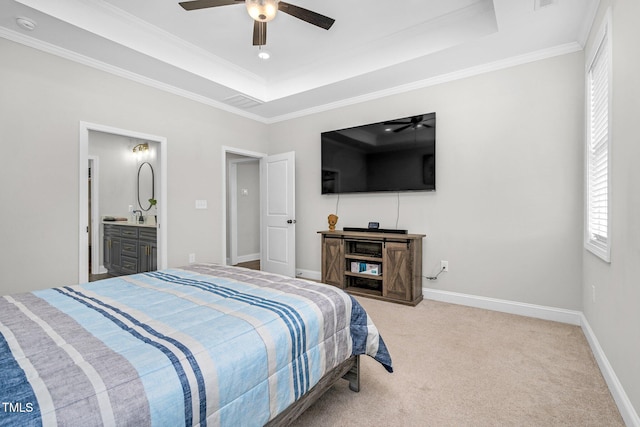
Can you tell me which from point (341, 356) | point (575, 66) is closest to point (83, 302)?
point (341, 356)

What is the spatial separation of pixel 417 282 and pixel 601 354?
1673 mm

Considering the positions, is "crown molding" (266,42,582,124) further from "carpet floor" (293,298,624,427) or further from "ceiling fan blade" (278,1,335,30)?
"carpet floor" (293,298,624,427)

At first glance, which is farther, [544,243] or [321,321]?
[544,243]

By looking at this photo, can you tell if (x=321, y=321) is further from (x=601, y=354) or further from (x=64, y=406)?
(x=601, y=354)

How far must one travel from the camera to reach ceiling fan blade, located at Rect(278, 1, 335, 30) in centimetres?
223

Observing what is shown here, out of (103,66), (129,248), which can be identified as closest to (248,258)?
(129,248)

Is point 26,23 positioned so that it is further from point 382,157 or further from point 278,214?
point 382,157

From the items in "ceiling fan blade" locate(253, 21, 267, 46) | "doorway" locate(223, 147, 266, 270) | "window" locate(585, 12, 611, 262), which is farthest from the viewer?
"doorway" locate(223, 147, 266, 270)

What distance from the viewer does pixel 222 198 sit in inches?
174

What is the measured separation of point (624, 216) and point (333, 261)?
2.86m

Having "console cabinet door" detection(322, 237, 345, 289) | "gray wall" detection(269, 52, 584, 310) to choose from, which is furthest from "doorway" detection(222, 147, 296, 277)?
"gray wall" detection(269, 52, 584, 310)

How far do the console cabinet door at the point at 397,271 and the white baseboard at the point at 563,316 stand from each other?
39 cm

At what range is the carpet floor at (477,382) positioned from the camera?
5.35 ft

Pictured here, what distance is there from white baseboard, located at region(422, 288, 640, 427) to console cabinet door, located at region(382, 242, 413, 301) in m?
0.39
